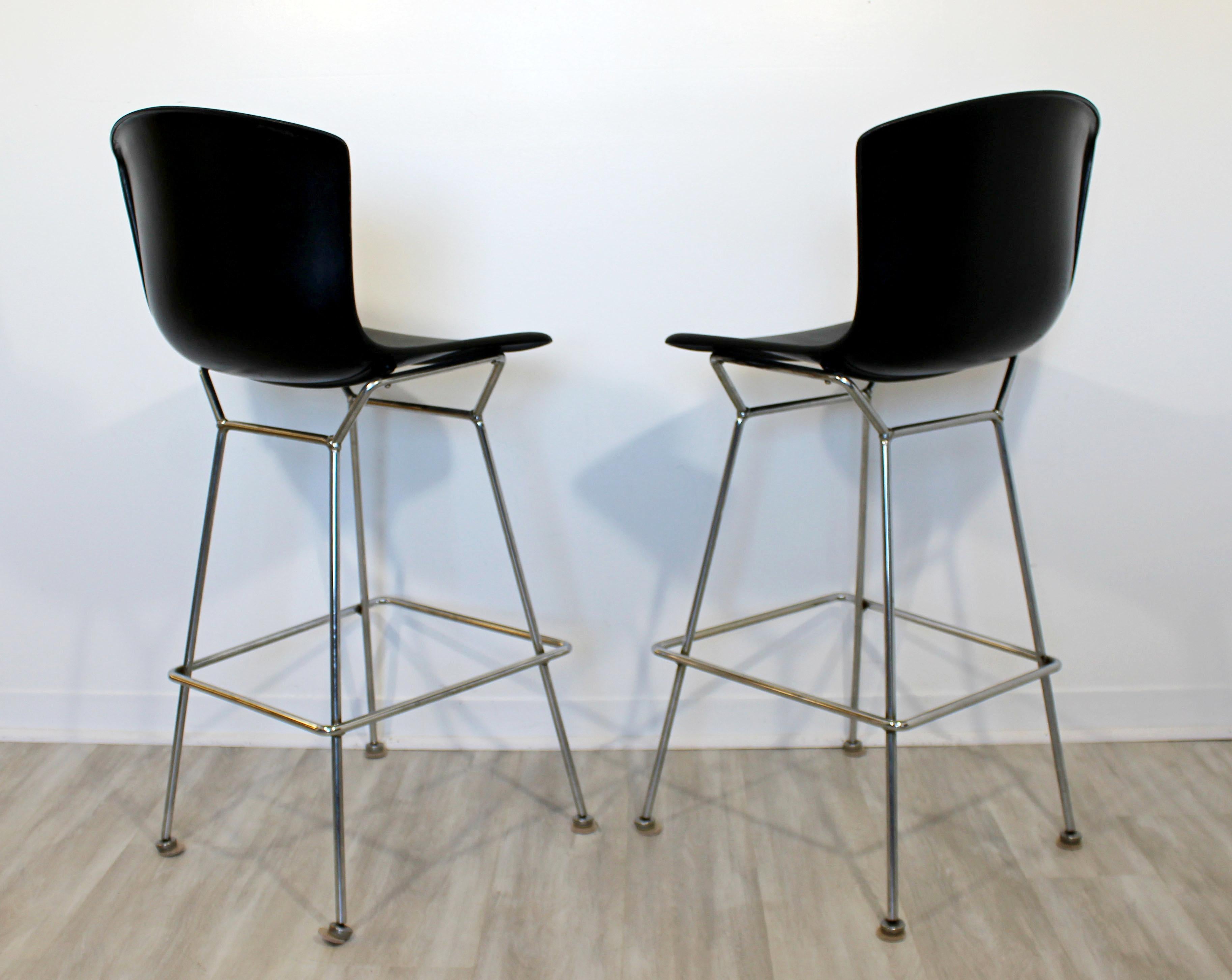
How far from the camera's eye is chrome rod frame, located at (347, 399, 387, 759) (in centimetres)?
181

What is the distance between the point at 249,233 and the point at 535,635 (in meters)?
0.76

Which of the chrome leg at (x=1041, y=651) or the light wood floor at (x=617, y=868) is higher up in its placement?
the chrome leg at (x=1041, y=651)

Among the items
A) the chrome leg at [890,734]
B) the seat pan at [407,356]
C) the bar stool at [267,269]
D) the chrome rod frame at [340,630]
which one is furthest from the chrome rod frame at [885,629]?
the bar stool at [267,269]

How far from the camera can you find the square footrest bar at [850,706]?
138 centimetres

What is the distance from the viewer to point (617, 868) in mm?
1556

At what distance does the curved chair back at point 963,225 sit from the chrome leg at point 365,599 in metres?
0.96

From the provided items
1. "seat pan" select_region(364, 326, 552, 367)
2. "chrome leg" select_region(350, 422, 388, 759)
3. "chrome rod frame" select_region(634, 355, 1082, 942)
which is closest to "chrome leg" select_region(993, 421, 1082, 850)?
"chrome rod frame" select_region(634, 355, 1082, 942)

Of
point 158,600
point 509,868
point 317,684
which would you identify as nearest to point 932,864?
point 509,868

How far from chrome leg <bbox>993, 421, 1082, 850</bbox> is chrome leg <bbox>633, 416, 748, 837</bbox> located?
1.36 feet

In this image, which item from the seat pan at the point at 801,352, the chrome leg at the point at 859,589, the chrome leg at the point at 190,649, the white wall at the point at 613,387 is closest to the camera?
the seat pan at the point at 801,352

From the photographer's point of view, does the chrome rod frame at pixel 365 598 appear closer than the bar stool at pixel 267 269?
No

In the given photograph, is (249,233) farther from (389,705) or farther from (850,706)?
(850,706)

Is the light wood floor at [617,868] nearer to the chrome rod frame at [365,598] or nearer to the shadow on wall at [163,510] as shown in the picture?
the chrome rod frame at [365,598]

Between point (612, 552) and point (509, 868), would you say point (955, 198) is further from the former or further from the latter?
point (509, 868)
